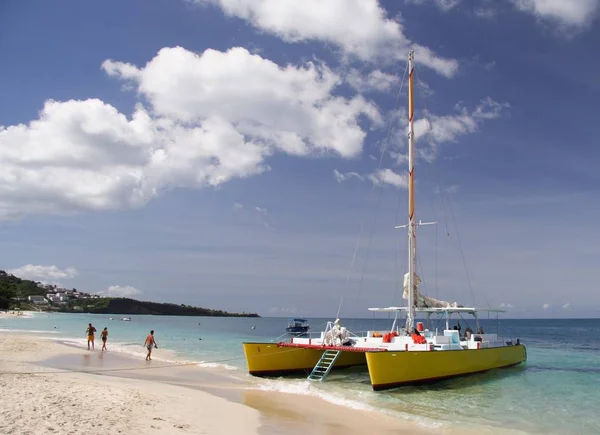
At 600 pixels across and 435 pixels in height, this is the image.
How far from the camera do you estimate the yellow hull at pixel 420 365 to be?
15227mm

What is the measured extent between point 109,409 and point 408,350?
9654 mm

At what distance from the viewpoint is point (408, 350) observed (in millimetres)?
16312

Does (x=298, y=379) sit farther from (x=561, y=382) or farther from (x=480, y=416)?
(x=561, y=382)

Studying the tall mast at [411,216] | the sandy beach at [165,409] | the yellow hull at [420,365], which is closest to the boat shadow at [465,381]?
the yellow hull at [420,365]

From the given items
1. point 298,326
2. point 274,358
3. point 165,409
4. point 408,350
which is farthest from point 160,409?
point 298,326

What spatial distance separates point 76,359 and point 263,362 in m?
9.98

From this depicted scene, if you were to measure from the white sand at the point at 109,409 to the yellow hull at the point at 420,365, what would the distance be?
4552 millimetres

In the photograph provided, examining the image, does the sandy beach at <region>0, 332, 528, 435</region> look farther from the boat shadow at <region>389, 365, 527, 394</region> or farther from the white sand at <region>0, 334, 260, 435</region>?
the boat shadow at <region>389, 365, 527, 394</region>

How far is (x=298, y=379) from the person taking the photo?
1820 cm

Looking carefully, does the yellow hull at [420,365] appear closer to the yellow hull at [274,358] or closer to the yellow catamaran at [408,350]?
the yellow catamaran at [408,350]

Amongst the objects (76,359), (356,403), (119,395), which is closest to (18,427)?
(119,395)

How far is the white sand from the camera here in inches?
344

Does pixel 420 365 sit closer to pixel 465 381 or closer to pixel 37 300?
pixel 465 381

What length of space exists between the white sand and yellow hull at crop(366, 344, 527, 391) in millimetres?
4552
